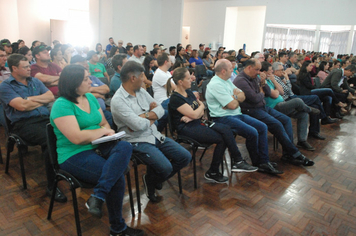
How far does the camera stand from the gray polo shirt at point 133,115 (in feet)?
6.73

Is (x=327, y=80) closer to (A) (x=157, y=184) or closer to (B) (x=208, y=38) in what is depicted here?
(A) (x=157, y=184)

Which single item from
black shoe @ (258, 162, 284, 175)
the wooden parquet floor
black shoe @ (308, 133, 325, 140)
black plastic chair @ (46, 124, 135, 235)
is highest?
black plastic chair @ (46, 124, 135, 235)

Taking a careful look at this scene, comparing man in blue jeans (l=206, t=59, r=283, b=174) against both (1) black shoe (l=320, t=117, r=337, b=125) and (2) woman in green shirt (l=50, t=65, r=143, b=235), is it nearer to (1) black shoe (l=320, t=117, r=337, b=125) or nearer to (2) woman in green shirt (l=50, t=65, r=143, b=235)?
(2) woman in green shirt (l=50, t=65, r=143, b=235)

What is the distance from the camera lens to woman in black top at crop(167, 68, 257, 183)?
256cm

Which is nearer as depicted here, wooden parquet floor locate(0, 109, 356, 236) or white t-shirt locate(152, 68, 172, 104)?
wooden parquet floor locate(0, 109, 356, 236)

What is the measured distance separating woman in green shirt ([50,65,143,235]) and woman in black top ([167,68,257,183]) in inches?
34.4

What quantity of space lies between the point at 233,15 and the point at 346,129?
11756mm

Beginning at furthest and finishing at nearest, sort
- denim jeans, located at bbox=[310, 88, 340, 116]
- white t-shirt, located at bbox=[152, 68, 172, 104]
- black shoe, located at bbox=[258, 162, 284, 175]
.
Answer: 1. denim jeans, located at bbox=[310, 88, 340, 116]
2. white t-shirt, located at bbox=[152, 68, 172, 104]
3. black shoe, located at bbox=[258, 162, 284, 175]

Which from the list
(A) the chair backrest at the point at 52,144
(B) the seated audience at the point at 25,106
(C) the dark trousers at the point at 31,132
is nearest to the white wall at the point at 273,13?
(B) the seated audience at the point at 25,106

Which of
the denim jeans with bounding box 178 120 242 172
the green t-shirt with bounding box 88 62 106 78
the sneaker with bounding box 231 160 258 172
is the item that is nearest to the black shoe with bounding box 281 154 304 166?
the sneaker with bounding box 231 160 258 172

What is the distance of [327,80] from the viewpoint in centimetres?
559

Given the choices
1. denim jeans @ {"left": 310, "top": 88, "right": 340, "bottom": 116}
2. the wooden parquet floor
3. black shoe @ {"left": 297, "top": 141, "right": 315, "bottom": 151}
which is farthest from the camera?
denim jeans @ {"left": 310, "top": 88, "right": 340, "bottom": 116}

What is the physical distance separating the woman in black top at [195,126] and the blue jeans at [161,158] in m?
0.36

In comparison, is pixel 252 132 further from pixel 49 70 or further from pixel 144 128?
pixel 49 70
